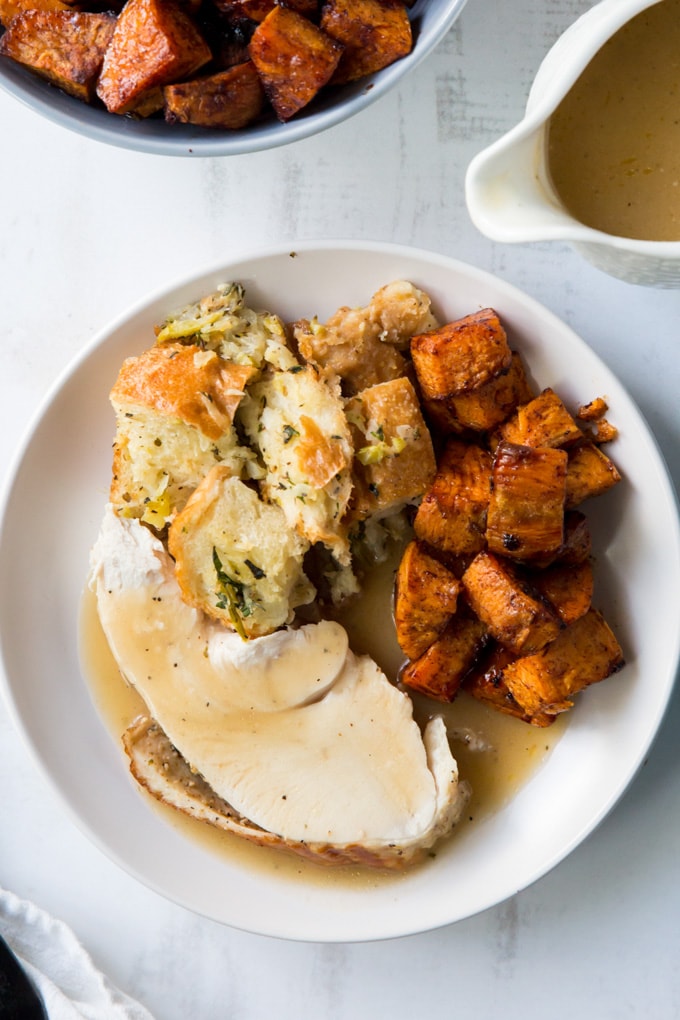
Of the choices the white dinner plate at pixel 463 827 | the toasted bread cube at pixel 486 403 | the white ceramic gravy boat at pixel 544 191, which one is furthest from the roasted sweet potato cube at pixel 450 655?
the white ceramic gravy boat at pixel 544 191

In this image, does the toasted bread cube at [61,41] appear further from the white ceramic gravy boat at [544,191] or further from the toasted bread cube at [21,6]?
the white ceramic gravy boat at [544,191]

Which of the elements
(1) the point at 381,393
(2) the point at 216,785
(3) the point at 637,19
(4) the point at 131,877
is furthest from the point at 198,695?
(3) the point at 637,19

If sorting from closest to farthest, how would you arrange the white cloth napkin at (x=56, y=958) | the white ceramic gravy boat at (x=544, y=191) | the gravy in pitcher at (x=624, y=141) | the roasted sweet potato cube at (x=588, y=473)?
the white ceramic gravy boat at (x=544, y=191), the gravy in pitcher at (x=624, y=141), the roasted sweet potato cube at (x=588, y=473), the white cloth napkin at (x=56, y=958)

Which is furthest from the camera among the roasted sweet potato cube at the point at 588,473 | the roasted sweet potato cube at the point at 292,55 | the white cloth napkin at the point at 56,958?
the white cloth napkin at the point at 56,958

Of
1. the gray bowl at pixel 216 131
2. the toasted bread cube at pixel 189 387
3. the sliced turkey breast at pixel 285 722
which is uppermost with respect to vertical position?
the gray bowl at pixel 216 131

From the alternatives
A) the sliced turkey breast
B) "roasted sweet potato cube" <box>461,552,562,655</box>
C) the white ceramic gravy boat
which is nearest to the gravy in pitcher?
the white ceramic gravy boat

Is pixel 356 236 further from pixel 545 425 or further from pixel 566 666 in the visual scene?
pixel 566 666

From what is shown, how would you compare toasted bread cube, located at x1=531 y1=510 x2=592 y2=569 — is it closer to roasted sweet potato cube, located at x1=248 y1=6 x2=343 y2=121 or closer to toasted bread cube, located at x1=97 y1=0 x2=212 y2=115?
roasted sweet potato cube, located at x1=248 y1=6 x2=343 y2=121
